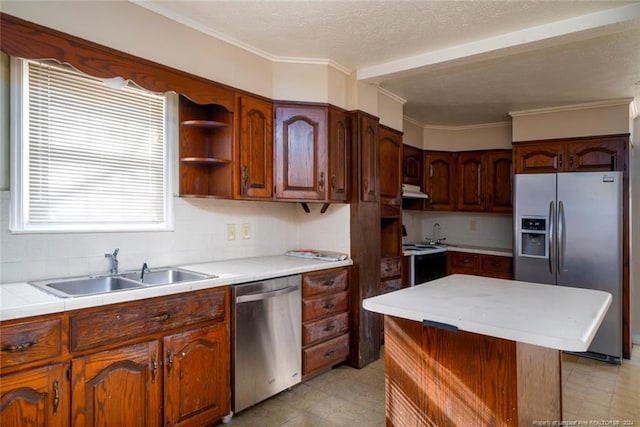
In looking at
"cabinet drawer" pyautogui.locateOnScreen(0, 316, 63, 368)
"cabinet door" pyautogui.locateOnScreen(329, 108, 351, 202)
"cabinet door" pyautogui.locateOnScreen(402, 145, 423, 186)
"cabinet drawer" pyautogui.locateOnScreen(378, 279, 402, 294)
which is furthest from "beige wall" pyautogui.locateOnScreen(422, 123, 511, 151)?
"cabinet drawer" pyautogui.locateOnScreen(0, 316, 63, 368)

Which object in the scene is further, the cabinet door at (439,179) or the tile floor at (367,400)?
the cabinet door at (439,179)

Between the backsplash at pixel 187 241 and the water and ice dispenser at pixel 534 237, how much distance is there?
76.3 inches

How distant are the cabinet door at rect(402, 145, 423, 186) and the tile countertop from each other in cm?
185

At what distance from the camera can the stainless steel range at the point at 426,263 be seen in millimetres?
4035

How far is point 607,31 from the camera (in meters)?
2.28

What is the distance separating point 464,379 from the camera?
1.62 metres

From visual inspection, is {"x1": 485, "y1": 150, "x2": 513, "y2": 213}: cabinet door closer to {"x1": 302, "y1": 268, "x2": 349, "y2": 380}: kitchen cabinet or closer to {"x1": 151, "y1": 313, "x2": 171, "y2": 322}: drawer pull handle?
{"x1": 302, "y1": 268, "x2": 349, "y2": 380}: kitchen cabinet

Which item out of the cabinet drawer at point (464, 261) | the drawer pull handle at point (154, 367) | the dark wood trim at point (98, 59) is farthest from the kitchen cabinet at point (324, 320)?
the cabinet drawer at point (464, 261)

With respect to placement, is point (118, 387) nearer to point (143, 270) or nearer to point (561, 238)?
point (143, 270)

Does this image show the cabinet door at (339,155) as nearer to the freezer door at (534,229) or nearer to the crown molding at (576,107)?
the freezer door at (534,229)

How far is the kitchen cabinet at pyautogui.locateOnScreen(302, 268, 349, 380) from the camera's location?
279 centimetres

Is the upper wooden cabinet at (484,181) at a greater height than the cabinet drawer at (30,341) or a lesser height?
greater

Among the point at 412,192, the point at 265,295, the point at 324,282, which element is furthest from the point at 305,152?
the point at 412,192

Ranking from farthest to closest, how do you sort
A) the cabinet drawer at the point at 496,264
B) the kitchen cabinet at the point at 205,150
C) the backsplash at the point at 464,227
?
1. the backsplash at the point at 464,227
2. the cabinet drawer at the point at 496,264
3. the kitchen cabinet at the point at 205,150
